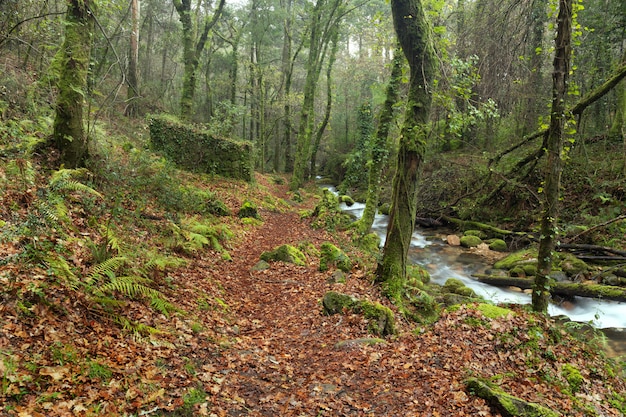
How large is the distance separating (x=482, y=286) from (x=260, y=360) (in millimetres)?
9314

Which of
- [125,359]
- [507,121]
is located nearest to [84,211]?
[125,359]

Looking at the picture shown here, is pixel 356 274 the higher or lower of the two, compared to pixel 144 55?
lower

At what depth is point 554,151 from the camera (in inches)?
229

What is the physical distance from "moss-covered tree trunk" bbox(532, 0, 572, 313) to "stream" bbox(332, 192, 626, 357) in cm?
86

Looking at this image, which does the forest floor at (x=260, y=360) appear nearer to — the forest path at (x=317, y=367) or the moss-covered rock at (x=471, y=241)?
the forest path at (x=317, y=367)

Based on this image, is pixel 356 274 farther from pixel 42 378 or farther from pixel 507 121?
pixel 507 121

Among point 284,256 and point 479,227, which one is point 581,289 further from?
point 284,256

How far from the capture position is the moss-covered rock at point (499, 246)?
601 inches

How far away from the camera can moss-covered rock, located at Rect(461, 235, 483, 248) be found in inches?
627

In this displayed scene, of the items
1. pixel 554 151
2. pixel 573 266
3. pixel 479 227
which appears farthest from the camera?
pixel 479 227

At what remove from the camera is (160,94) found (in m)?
24.7

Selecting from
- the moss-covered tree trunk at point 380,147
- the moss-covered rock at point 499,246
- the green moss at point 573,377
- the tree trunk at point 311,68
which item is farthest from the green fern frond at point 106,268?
the tree trunk at point 311,68

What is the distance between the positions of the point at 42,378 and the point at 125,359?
0.89m

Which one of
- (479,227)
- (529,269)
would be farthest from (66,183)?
(479,227)
